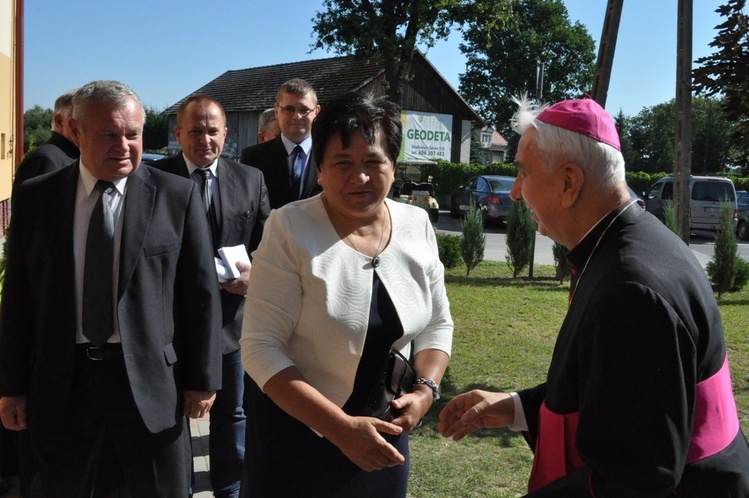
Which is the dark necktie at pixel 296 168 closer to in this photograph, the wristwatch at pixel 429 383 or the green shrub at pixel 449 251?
the wristwatch at pixel 429 383

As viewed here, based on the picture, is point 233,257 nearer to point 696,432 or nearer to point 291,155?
point 291,155

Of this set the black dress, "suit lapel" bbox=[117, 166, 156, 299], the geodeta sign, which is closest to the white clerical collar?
"suit lapel" bbox=[117, 166, 156, 299]

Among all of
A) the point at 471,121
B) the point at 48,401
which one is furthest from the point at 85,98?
the point at 471,121

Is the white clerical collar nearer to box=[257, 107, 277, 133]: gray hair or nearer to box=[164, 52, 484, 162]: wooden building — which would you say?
box=[257, 107, 277, 133]: gray hair

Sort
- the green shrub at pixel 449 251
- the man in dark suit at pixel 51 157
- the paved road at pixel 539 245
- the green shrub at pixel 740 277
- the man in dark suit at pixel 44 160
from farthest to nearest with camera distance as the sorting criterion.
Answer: the paved road at pixel 539 245, the green shrub at pixel 449 251, the green shrub at pixel 740 277, the man in dark suit at pixel 51 157, the man in dark suit at pixel 44 160

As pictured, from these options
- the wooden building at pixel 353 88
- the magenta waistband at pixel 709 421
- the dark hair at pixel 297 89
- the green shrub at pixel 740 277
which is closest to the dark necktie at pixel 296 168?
the dark hair at pixel 297 89

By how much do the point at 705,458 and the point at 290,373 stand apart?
118cm

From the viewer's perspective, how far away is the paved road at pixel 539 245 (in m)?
16.6

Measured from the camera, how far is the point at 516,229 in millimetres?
12977

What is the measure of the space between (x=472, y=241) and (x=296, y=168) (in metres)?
8.78

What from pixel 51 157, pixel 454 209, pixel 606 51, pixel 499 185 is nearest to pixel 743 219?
pixel 499 185

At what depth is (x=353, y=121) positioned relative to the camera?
2.42 m

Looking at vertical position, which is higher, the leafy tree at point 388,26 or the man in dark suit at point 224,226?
the leafy tree at point 388,26

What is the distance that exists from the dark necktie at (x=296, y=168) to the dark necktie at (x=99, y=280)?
74.1 inches
